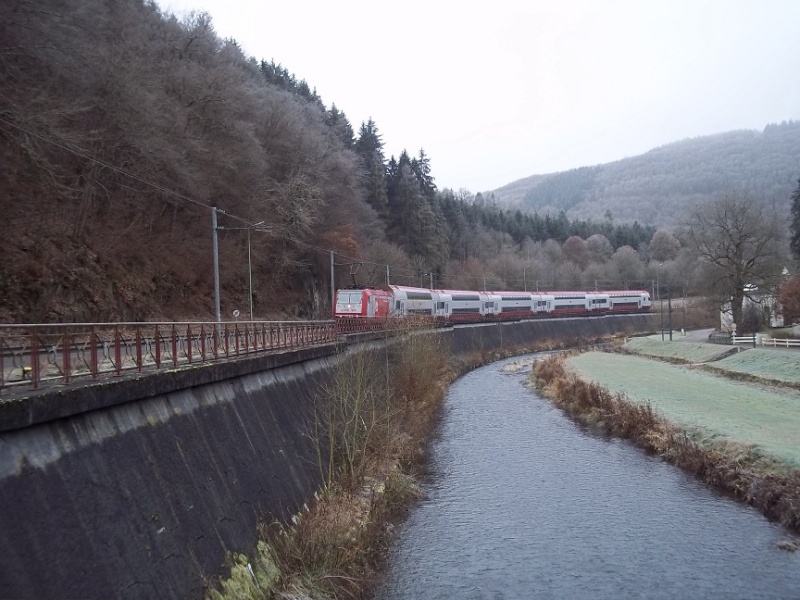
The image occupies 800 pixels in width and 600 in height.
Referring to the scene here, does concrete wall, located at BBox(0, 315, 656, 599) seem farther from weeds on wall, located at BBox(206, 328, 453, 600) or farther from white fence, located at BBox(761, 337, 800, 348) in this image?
white fence, located at BBox(761, 337, 800, 348)

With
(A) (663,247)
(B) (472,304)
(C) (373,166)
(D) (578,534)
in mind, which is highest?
(C) (373,166)

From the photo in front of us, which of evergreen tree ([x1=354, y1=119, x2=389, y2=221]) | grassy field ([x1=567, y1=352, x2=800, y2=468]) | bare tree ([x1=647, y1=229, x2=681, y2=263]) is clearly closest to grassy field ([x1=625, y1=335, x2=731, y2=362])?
grassy field ([x1=567, y1=352, x2=800, y2=468])

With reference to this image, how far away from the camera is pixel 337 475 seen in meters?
15.6

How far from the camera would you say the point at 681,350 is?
48.4 meters

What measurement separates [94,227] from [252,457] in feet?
66.4

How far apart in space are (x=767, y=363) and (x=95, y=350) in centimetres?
3650

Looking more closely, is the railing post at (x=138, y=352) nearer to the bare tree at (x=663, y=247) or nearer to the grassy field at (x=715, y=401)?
the grassy field at (x=715, y=401)

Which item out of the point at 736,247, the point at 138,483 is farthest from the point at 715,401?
the point at 736,247

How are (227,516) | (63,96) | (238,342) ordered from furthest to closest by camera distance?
(63,96)
(238,342)
(227,516)

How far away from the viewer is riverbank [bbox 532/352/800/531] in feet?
50.6

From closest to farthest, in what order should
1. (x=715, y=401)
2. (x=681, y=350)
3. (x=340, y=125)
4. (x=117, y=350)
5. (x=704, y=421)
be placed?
(x=117, y=350)
(x=704, y=421)
(x=715, y=401)
(x=681, y=350)
(x=340, y=125)

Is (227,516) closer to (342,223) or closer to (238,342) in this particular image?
(238,342)

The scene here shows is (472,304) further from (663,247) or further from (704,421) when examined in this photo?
(663,247)

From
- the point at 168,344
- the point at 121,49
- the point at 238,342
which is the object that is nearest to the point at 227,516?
the point at 168,344
